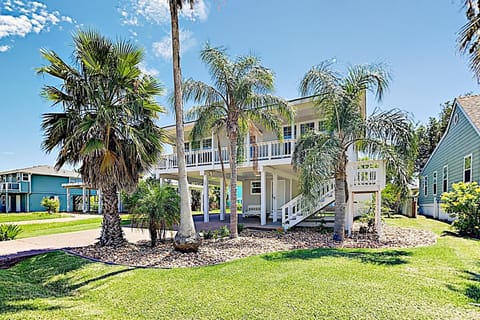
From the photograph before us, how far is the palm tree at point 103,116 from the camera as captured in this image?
8.96m

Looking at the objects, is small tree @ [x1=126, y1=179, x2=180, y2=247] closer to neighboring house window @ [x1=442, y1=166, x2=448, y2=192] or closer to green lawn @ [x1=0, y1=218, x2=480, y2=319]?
green lawn @ [x1=0, y1=218, x2=480, y2=319]

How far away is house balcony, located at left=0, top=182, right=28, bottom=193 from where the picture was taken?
34.0 m

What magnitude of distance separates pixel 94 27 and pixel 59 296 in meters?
7.65

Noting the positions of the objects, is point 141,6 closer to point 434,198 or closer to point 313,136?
point 313,136

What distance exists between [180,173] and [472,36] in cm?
790

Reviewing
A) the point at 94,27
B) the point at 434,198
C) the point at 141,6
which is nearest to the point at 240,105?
the point at 141,6

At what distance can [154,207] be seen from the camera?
9.48 m

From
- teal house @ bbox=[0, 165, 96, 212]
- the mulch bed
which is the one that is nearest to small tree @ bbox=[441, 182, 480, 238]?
the mulch bed

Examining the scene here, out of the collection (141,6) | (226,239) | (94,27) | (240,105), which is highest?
(141,6)

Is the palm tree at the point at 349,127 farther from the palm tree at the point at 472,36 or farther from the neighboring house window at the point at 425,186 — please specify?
the neighboring house window at the point at 425,186

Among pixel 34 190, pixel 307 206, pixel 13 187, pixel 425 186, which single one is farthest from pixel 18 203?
pixel 425 186

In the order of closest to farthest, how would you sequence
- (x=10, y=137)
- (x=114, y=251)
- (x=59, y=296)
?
(x=59, y=296), (x=114, y=251), (x=10, y=137)

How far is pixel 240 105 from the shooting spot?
11.0 m

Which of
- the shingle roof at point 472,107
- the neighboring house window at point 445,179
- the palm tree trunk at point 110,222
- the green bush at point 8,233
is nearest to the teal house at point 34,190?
the green bush at point 8,233
